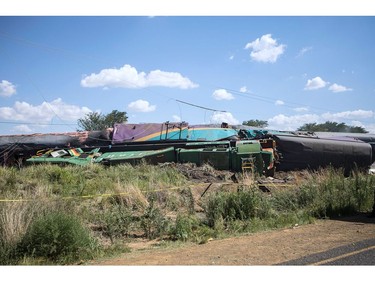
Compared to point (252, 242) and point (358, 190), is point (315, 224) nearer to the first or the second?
point (252, 242)

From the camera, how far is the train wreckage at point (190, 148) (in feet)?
60.7

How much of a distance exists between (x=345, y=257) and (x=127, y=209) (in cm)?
699

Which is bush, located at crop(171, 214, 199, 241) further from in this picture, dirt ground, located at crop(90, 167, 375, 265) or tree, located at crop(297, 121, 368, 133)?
tree, located at crop(297, 121, 368, 133)

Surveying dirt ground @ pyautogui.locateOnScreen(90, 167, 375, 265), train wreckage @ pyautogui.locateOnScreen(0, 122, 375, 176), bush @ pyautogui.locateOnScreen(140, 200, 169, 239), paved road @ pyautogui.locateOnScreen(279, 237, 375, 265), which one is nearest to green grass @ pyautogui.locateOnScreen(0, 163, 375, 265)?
bush @ pyautogui.locateOnScreen(140, 200, 169, 239)

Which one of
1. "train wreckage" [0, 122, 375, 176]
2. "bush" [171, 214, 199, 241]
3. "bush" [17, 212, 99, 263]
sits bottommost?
"bush" [171, 214, 199, 241]

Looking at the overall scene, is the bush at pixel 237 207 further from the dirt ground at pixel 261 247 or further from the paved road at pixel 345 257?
the paved road at pixel 345 257

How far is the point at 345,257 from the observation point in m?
6.38

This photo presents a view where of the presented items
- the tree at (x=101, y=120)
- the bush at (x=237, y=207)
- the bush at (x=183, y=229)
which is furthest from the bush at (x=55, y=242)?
the tree at (x=101, y=120)

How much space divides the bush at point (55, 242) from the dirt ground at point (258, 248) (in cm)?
73

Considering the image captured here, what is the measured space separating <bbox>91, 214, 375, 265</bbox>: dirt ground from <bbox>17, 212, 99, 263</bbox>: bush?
73cm

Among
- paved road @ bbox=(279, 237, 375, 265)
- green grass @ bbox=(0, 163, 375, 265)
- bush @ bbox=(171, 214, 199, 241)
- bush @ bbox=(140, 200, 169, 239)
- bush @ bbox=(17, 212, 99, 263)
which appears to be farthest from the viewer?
bush @ bbox=(140, 200, 169, 239)

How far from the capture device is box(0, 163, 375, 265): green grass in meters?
7.43

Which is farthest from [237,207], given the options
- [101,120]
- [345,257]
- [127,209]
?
[101,120]

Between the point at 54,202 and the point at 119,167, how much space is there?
7791mm
